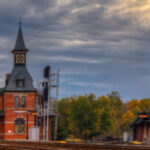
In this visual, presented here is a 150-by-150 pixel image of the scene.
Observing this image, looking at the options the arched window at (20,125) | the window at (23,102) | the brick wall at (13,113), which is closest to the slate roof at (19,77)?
the brick wall at (13,113)

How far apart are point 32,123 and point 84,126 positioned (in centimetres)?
2511

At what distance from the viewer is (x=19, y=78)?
8419 centimetres

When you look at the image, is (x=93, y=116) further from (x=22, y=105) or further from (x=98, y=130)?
(x=22, y=105)

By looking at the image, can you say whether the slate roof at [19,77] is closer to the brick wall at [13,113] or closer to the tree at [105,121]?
the brick wall at [13,113]

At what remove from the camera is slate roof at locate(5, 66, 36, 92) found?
82938 mm

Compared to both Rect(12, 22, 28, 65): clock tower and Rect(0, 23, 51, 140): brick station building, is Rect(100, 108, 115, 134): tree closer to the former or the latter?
Rect(12, 22, 28, 65): clock tower

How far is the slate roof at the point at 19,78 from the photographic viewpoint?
8294 centimetres

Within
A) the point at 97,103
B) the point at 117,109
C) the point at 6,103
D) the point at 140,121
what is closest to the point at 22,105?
the point at 6,103

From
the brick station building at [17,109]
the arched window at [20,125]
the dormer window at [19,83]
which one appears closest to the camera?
the brick station building at [17,109]

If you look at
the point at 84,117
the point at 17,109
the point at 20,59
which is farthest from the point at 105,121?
the point at 17,109

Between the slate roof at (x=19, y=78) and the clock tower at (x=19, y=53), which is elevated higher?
the clock tower at (x=19, y=53)

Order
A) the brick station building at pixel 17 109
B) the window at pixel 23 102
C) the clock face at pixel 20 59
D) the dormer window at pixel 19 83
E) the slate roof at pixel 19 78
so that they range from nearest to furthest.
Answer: the brick station building at pixel 17 109 < the window at pixel 23 102 < the slate roof at pixel 19 78 < the dormer window at pixel 19 83 < the clock face at pixel 20 59

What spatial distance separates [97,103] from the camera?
107 meters

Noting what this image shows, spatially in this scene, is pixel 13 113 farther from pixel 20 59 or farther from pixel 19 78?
pixel 20 59
